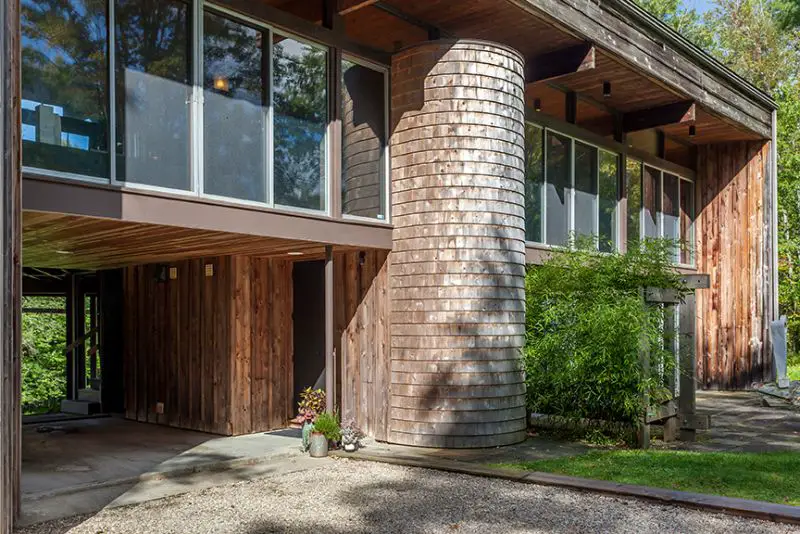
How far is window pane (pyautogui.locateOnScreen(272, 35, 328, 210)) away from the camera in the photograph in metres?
6.36

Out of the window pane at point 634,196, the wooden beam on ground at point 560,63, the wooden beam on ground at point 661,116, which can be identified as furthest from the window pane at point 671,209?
the wooden beam on ground at point 560,63

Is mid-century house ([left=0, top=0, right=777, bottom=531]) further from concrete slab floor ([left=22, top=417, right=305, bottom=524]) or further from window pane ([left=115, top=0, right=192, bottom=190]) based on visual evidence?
concrete slab floor ([left=22, top=417, right=305, bottom=524])

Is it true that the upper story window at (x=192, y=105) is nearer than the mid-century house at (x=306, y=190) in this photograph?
Yes

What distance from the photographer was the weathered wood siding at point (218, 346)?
7.79 metres

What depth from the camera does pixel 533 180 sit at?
30.3ft

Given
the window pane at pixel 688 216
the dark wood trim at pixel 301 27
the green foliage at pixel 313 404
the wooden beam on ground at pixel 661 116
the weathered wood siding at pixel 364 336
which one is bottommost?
the green foliage at pixel 313 404

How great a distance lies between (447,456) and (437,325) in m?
1.24

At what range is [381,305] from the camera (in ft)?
24.3

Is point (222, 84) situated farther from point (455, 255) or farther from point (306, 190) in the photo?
point (455, 255)

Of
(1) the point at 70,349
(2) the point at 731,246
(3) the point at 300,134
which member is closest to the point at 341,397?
(3) the point at 300,134

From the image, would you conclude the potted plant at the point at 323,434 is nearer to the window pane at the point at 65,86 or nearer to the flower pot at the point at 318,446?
the flower pot at the point at 318,446

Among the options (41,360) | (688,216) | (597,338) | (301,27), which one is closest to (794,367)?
(688,216)

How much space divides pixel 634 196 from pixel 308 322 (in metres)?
5.90

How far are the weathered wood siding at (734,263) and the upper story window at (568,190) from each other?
3.31 metres
